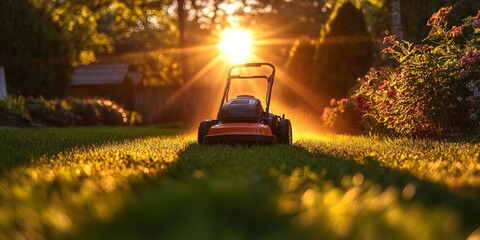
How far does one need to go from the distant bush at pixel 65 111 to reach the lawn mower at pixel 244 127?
10.2 meters

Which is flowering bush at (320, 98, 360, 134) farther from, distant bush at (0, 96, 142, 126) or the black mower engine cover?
distant bush at (0, 96, 142, 126)

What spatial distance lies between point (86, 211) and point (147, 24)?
5756 cm


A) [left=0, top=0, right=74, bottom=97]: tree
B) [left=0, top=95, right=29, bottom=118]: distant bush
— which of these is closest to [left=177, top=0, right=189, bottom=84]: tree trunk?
[left=0, top=0, right=74, bottom=97]: tree

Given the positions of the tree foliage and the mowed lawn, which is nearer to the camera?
the mowed lawn

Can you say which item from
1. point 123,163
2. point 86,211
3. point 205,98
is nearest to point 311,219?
point 86,211

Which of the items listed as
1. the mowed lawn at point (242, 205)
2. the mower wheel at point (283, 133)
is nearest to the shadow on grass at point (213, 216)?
the mowed lawn at point (242, 205)

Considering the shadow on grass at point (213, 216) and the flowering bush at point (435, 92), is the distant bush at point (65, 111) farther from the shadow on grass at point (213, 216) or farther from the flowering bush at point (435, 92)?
the shadow on grass at point (213, 216)

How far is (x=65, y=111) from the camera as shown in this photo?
2161 cm

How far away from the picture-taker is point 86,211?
306 cm

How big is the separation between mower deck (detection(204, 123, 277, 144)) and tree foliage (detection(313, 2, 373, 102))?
872cm

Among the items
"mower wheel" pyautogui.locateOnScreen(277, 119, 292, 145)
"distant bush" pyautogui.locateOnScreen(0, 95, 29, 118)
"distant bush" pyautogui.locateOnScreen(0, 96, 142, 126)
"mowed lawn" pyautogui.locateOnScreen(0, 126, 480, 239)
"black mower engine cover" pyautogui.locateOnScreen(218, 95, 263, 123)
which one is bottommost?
"distant bush" pyautogui.locateOnScreen(0, 96, 142, 126)

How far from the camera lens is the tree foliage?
1811 centimetres

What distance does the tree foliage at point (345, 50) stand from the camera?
18.1 metres

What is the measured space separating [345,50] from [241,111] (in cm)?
883
